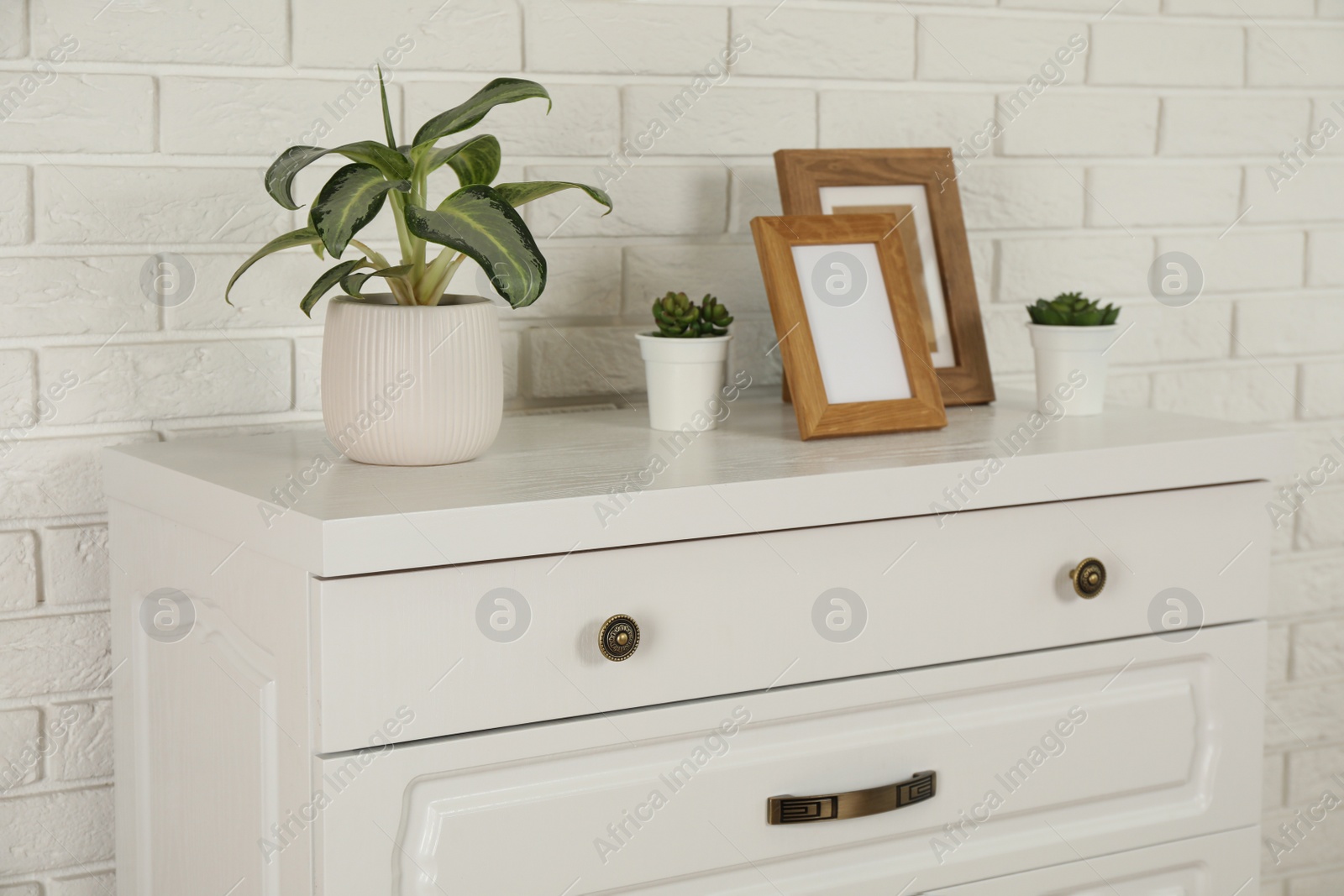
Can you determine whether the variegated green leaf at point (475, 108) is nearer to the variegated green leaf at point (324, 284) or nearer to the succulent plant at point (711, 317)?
the variegated green leaf at point (324, 284)

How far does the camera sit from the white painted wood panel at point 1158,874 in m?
1.10

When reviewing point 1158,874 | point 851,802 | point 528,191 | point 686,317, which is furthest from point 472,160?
point 1158,874

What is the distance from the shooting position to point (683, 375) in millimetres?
1185

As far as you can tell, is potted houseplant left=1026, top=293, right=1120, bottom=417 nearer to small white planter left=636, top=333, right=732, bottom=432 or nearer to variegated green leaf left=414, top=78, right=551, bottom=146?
small white planter left=636, top=333, right=732, bottom=432

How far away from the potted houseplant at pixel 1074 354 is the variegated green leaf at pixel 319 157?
67cm

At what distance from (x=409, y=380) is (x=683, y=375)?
11.4 inches

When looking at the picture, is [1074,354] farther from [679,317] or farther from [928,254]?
[679,317]

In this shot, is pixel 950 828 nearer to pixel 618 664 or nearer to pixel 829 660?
pixel 829 660

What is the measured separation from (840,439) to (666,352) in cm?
18

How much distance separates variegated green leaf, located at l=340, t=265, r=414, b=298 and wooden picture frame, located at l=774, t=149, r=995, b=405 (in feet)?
1.63

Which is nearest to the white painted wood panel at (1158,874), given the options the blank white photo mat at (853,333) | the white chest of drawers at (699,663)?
the white chest of drawers at (699,663)

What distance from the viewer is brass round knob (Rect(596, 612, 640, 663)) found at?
92 centimetres

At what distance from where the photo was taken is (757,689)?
0.99 m

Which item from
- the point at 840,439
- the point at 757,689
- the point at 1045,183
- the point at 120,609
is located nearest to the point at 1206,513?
the point at 840,439
